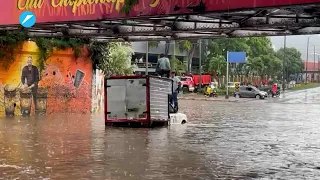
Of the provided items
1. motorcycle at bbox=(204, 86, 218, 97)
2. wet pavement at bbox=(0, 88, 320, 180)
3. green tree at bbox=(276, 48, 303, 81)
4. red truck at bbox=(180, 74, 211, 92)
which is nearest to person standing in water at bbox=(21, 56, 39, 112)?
wet pavement at bbox=(0, 88, 320, 180)

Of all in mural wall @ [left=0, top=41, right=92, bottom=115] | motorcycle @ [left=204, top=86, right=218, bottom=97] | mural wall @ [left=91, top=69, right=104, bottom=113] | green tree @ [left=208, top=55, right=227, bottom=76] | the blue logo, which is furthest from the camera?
green tree @ [left=208, top=55, right=227, bottom=76]

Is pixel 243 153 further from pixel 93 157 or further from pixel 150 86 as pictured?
pixel 150 86

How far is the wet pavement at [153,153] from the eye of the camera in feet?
27.7

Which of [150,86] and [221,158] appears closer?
[221,158]

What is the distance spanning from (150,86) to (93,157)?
7044mm

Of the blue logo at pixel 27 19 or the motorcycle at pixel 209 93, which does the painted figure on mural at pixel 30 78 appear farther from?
the motorcycle at pixel 209 93

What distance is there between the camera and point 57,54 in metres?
22.5

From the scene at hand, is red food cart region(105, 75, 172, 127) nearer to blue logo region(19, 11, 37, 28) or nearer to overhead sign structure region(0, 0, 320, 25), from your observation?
overhead sign structure region(0, 0, 320, 25)

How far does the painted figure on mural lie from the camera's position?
68.7 feet

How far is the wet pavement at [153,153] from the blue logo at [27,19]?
11.3 ft

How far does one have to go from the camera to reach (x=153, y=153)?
421 inches

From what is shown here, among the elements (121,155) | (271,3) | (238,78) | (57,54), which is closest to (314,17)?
(271,3)

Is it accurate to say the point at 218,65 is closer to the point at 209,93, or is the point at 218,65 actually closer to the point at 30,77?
the point at 209,93

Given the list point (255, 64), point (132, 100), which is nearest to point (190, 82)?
Answer: point (255, 64)
